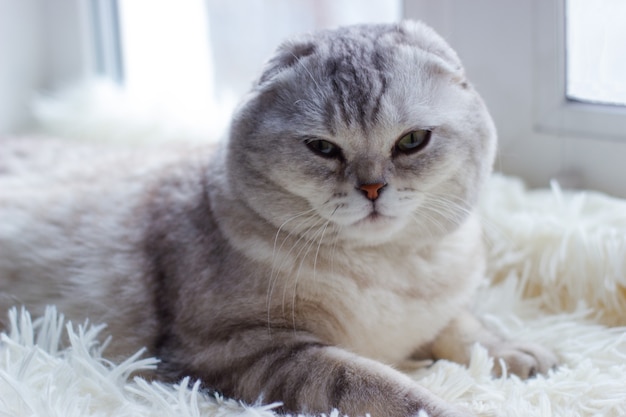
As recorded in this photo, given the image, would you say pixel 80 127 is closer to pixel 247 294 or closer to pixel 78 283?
pixel 78 283

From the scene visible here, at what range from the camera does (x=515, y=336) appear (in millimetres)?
1468

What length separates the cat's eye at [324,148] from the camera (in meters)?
1.22

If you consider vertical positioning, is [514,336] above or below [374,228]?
below

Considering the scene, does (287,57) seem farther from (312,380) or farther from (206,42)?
(206,42)

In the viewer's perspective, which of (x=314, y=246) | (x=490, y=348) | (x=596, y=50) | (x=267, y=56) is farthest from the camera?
(x=267, y=56)

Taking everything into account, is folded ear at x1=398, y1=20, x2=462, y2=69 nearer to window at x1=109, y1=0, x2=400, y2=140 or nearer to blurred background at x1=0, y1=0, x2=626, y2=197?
blurred background at x1=0, y1=0, x2=626, y2=197

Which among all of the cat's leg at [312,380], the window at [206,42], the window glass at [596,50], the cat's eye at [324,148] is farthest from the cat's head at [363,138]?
the window at [206,42]

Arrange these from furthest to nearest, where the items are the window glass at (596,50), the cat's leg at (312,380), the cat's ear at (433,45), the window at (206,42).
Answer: the window at (206,42) < the window glass at (596,50) < the cat's ear at (433,45) < the cat's leg at (312,380)

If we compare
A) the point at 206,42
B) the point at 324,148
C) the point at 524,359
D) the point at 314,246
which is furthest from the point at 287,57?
the point at 206,42

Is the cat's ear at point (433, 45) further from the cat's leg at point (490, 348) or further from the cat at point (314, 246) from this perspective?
the cat's leg at point (490, 348)

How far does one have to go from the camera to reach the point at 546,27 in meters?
1.70

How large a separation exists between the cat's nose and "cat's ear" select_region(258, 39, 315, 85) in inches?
9.3

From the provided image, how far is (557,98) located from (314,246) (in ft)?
2.37

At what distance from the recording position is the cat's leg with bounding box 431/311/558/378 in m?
1.36
